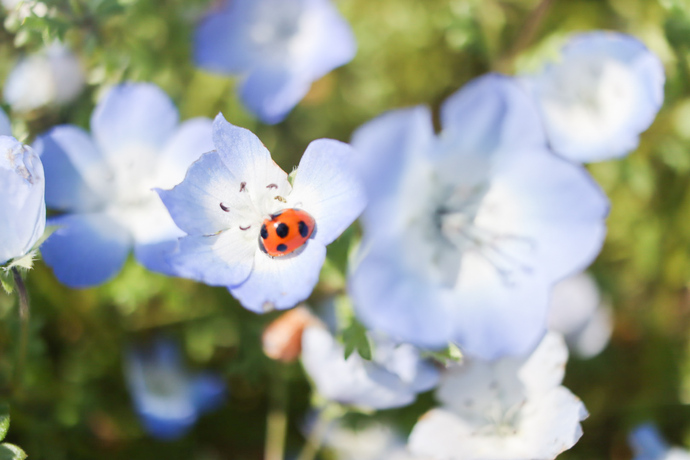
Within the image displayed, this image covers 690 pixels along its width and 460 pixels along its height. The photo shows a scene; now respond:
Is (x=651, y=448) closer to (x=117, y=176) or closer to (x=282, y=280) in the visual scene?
(x=282, y=280)

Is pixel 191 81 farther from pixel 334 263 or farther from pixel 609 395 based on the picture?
pixel 609 395

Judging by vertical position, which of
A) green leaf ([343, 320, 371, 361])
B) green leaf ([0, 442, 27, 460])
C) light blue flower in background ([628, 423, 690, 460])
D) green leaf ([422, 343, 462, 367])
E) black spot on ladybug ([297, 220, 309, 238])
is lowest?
light blue flower in background ([628, 423, 690, 460])

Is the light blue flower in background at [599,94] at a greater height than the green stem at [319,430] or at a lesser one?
greater

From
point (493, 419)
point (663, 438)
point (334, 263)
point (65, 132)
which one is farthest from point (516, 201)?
point (663, 438)

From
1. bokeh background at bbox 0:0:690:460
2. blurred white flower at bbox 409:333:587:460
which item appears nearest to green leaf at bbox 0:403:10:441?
bokeh background at bbox 0:0:690:460

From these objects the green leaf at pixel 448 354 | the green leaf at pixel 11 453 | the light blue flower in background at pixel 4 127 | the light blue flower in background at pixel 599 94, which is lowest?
the green leaf at pixel 11 453

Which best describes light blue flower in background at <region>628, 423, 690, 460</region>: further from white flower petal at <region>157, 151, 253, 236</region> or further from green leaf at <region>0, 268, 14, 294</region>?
green leaf at <region>0, 268, 14, 294</region>

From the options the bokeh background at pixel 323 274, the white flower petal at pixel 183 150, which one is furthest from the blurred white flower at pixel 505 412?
the white flower petal at pixel 183 150

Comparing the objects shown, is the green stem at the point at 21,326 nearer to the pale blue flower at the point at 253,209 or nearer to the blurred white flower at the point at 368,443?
the pale blue flower at the point at 253,209

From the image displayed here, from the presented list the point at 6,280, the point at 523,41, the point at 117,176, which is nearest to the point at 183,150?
the point at 117,176
